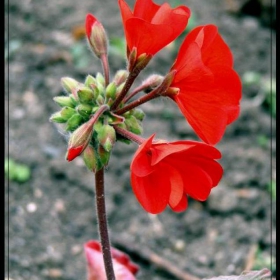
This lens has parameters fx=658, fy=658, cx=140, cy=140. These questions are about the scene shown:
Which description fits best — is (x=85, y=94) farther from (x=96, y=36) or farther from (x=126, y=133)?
(x=96, y=36)

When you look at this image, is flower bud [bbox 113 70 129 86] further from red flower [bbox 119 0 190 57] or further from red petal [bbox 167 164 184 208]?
red petal [bbox 167 164 184 208]

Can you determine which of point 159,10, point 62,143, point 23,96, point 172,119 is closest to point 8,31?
point 23,96

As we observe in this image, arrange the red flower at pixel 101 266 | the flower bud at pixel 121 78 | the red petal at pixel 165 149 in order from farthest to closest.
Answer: the red flower at pixel 101 266, the flower bud at pixel 121 78, the red petal at pixel 165 149

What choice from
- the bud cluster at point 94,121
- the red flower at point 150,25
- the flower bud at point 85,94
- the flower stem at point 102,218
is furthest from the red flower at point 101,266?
the red flower at point 150,25

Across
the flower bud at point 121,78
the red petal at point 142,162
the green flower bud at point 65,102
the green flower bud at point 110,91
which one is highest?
the flower bud at point 121,78

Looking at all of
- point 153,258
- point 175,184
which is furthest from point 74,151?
point 153,258

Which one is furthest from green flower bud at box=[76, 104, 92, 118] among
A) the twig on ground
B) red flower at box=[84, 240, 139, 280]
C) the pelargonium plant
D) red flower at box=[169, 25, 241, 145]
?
the twig on ground

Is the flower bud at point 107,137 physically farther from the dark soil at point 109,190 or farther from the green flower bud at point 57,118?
the dark soil at point 109,190
